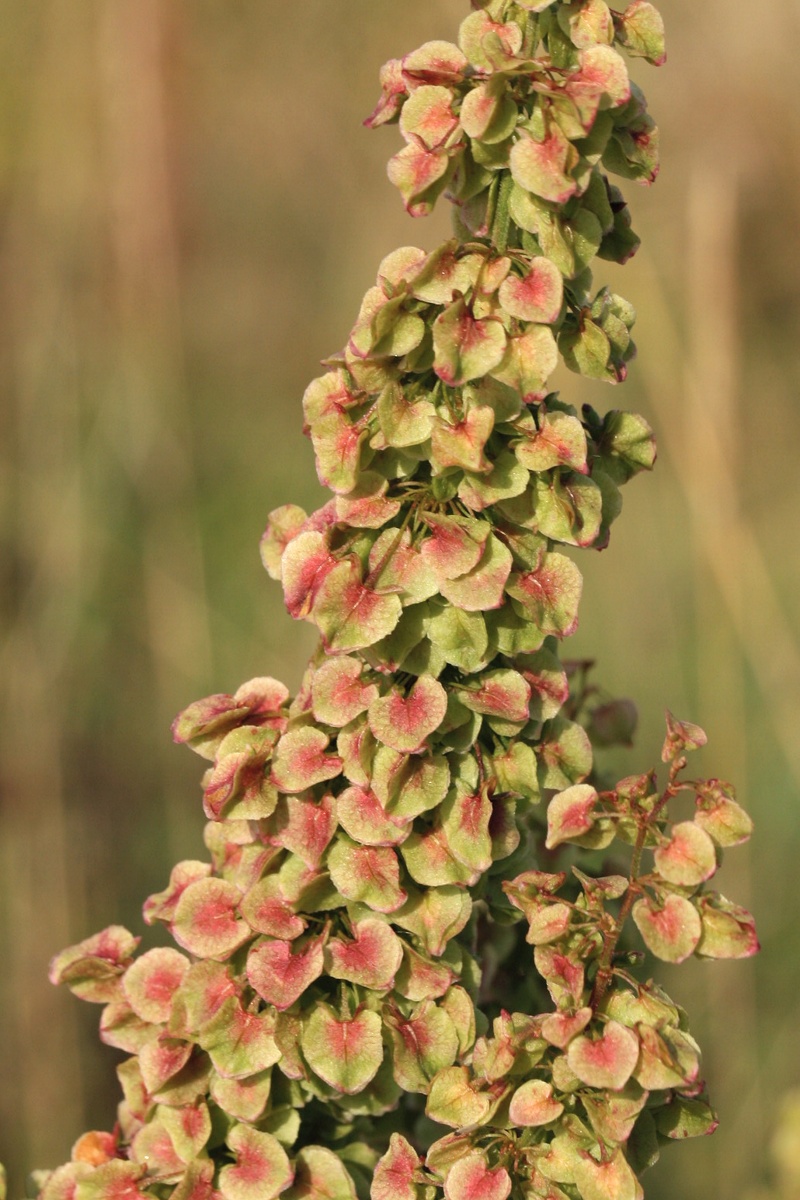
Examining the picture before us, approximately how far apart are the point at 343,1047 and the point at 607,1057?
0.57 feet

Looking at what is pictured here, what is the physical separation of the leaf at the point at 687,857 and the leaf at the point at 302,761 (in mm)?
209

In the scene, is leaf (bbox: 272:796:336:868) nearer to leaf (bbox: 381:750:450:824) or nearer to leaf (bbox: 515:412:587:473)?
leaf (bbox: 381:750:450:824)

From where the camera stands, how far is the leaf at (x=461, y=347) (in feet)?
2.54

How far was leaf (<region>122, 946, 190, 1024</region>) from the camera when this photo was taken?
36.6 inches

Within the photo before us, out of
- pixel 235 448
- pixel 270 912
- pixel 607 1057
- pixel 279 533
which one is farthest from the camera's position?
pixel 235 448

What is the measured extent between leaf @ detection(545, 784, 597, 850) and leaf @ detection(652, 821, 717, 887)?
5 cm

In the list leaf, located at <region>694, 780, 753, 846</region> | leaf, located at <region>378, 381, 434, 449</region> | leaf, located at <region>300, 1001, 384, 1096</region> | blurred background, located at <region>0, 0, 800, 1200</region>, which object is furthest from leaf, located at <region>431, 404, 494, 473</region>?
blurred background, located at <region>0, 0, 800, 1200</region>

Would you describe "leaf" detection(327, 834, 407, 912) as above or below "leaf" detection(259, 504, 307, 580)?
below

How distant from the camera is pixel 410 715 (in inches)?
32.0

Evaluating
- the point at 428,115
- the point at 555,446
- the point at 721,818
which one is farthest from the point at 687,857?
the point at 428,115

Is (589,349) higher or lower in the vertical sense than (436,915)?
higher

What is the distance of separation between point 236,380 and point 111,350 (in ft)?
3.19

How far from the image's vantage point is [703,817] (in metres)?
0.79

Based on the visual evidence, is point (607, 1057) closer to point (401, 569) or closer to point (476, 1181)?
point (476, 1181)
